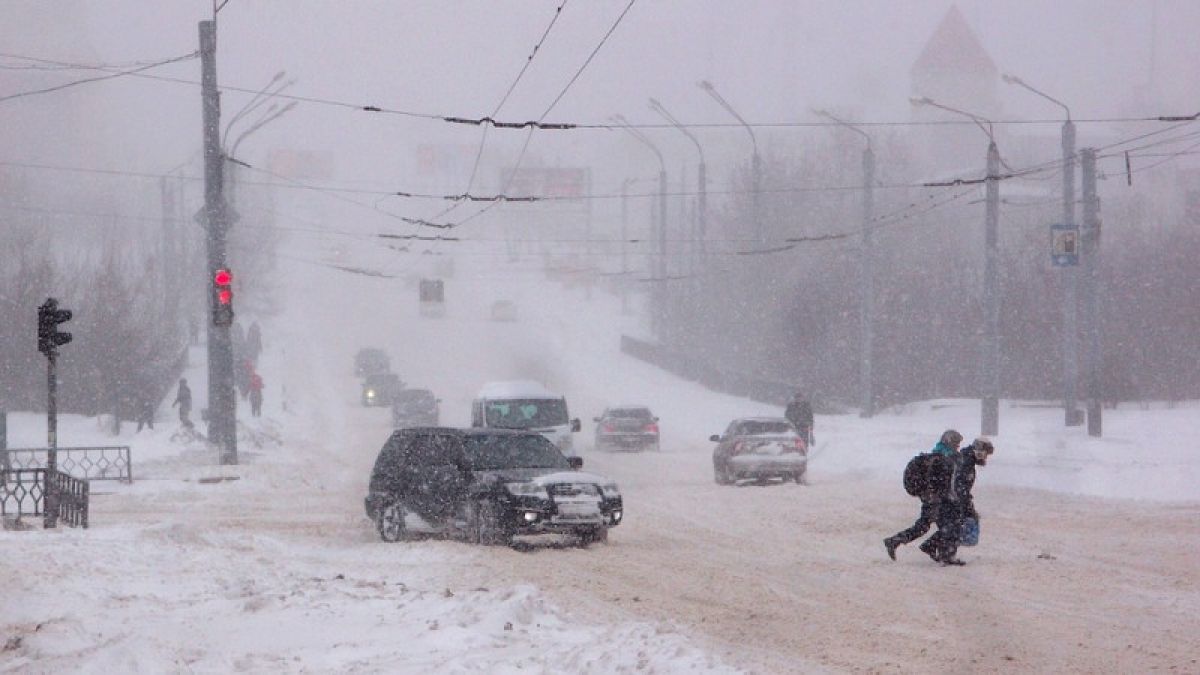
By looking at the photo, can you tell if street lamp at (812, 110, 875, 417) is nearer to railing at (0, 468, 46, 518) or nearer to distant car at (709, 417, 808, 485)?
distant car at (709, 417, 808, 485)

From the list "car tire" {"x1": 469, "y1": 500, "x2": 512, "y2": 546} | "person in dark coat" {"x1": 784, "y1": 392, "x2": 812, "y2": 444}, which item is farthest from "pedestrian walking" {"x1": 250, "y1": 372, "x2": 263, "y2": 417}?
"car tire" {"x1": 469, "y1": 500, "x2": 512, "y2": 546}

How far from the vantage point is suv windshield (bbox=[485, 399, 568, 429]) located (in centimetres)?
3612

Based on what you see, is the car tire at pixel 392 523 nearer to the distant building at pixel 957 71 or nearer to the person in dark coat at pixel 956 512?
the person in dark coat at pixel 956 512

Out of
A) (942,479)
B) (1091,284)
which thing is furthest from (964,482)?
(1091,284)

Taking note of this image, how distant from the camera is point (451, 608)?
11508mm

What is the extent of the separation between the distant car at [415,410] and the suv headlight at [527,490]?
34.5 metres

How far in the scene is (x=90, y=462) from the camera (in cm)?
3019

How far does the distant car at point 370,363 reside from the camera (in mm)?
68819

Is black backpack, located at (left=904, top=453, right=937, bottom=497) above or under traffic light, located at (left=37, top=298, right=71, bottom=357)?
under

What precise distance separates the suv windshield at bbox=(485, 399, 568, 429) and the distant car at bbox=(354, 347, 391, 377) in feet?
104

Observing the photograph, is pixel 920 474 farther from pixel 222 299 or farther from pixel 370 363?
pixel 370 363

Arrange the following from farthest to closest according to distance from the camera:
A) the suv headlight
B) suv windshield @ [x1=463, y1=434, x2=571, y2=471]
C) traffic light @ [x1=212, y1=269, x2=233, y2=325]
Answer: traffic light @ [x1=212, y1=269, x2=233, y2=325] → suv windshield @ [x1=463, y1=434, x2=571, y2=471] → the suv headlight

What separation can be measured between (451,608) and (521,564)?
4.23 metres

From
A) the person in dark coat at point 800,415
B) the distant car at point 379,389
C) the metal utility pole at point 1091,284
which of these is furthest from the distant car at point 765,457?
the distant car at point 379,389
